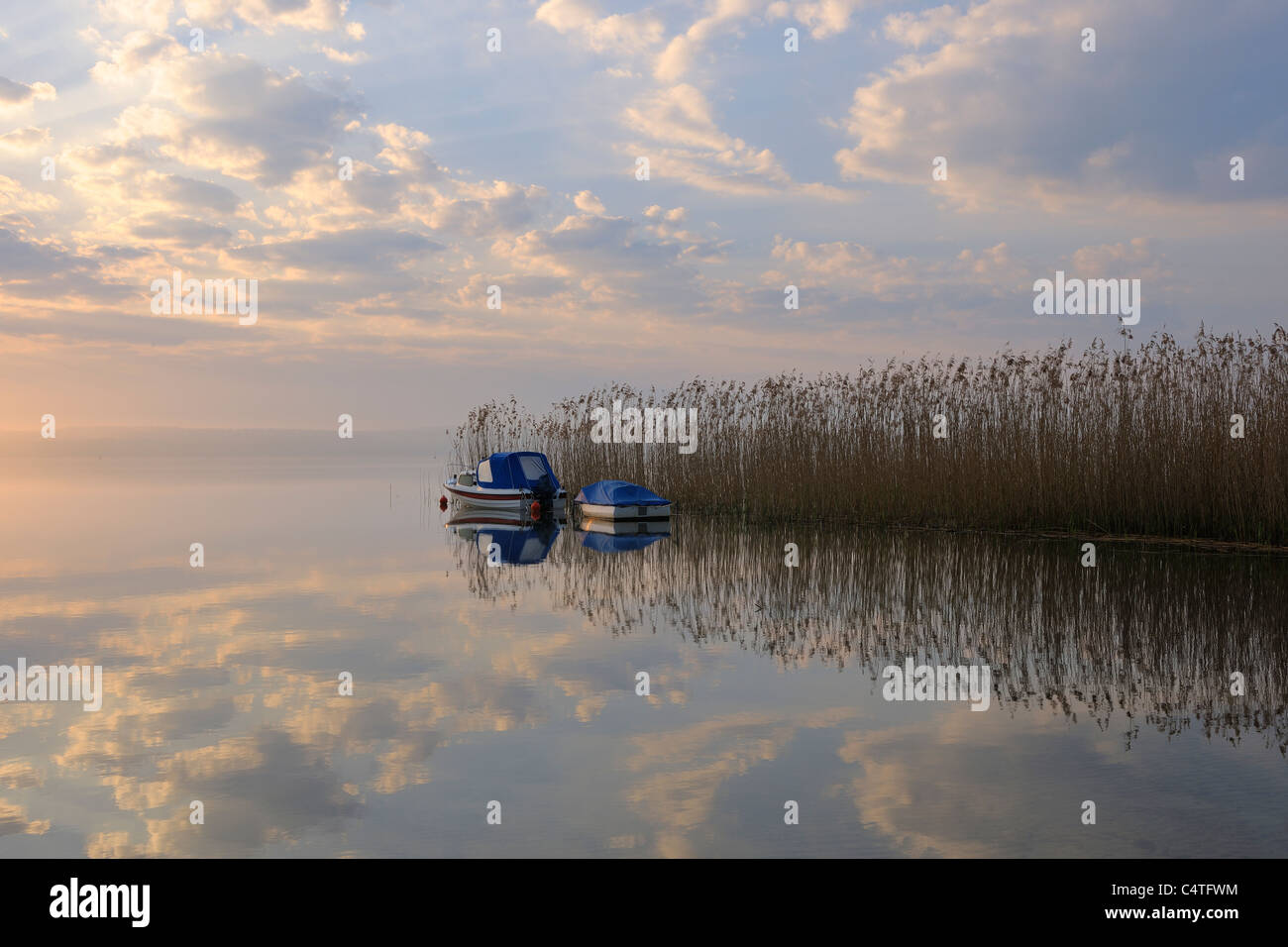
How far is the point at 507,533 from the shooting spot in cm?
2088

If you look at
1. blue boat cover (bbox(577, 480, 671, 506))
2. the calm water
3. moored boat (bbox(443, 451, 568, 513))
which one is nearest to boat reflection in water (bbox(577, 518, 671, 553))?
blue boat cover (bbox(577, 480, 671, 506))

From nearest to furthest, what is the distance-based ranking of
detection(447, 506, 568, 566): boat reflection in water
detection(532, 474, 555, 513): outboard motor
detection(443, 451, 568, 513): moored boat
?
1. detection(447, 506, 568, 566): boat reflection in water
2. detection(532, 474, 555, 513): outboard motor
3. detection(443, 451, 568, 513): moored boat

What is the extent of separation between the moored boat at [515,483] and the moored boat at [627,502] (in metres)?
2.42

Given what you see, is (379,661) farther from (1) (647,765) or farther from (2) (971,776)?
(2) (971,776)

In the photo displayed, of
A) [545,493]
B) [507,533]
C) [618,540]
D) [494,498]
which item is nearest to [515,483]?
[494,498]

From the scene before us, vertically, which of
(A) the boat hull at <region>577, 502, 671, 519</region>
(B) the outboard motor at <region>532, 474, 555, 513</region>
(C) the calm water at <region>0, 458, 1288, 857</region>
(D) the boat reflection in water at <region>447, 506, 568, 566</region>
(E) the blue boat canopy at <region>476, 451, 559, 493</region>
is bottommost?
(C) the calm water at <region>0, 458, 1288, 857</region>

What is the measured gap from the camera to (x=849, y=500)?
63.4 feet

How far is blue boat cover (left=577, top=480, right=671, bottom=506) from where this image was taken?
21094 millimetres

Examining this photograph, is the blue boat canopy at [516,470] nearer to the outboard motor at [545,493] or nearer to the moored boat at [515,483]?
the moored boat at [515,483]

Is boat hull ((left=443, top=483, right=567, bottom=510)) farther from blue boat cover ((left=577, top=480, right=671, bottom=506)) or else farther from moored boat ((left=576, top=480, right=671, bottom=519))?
moored boat ((left=576, top=480, right=671, bottom=519))

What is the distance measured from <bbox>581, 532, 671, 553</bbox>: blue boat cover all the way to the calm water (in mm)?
3669

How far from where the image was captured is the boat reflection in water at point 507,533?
15922 mm

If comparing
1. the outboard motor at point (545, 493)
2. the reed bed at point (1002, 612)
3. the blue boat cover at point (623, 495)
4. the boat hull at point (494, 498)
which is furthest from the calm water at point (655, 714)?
the boat hull at point (494, 498)
